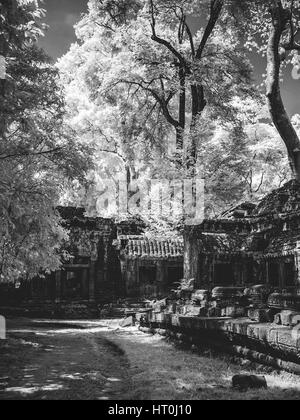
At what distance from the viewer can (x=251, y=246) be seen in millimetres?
19297

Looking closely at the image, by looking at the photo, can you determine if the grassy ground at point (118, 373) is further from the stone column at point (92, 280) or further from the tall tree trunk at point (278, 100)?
the stone column at point (92, 280)

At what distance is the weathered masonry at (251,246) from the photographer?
16.4m

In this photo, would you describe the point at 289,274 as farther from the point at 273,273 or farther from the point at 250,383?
the point at 250,383

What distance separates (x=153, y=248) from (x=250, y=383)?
14.8 meters

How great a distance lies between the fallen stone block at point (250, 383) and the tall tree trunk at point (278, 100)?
7.01 m

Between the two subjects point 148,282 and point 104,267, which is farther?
point 148,282

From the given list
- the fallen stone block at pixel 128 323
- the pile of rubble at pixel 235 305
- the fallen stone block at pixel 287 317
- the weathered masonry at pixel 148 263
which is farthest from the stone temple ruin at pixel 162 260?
the fallen stone block at pixel 287 317

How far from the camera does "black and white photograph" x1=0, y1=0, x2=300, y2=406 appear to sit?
247 inches

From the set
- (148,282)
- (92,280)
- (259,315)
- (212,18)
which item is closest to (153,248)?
(148,282)

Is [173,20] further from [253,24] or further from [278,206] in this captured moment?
[278,206]

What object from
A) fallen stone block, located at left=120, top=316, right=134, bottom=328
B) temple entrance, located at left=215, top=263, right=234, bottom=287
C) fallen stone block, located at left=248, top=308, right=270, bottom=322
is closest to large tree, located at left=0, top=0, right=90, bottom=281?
fallen stone block, located at left=248, top=308, right=270, bottom=322

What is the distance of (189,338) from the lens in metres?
9.59
